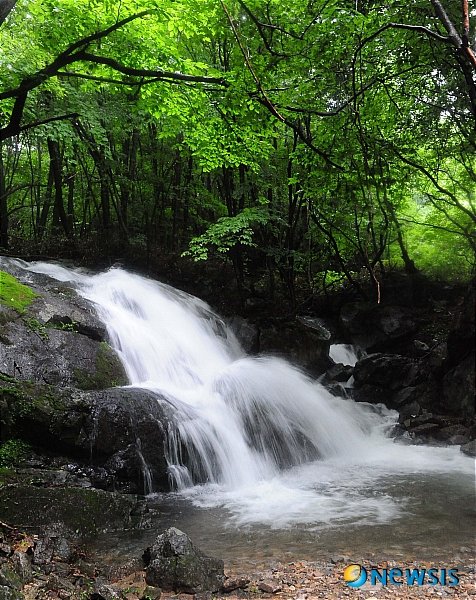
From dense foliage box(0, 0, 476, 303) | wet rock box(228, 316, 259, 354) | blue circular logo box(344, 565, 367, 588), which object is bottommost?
blue circular logo box(344, 565, 367, 588)

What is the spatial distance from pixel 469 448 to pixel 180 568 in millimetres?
6680

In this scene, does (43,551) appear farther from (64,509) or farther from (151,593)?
(151,593)

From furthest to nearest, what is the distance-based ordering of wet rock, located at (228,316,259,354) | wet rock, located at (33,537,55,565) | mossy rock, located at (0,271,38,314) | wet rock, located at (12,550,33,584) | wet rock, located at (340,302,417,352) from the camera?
wet rock, located at (340,302,417,352), wet rock, located at (228,316,259,354), mossy rock, located at (0,271,38,314), wet rock, located at (33,537,55,565), wet rock, located at (12,550,33,584)

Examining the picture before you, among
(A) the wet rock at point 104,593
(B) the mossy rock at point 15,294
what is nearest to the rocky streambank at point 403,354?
(B) the mossy rock at point 15,294

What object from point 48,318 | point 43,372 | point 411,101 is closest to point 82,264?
point 48,318

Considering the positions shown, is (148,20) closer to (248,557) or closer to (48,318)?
(48,318)

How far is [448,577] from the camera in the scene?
3830mm

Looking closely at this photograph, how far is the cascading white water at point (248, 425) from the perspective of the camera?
654cm

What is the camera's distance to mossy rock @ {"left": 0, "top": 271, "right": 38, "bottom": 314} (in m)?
8.25

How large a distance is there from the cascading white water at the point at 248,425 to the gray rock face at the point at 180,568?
182 centimetres

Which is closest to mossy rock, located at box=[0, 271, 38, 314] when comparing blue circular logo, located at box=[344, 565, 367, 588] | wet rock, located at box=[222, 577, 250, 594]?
wet rock, located at box=[222, 577, 250, 594]

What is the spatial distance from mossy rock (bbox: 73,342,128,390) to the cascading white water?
402mm

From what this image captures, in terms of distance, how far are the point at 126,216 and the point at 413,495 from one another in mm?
14605

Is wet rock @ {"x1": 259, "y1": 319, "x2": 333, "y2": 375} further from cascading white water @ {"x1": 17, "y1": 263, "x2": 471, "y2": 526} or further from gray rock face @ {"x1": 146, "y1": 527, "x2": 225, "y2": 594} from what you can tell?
gray rock face @ {"x1": 146, "y1": 527, "x2": 225, "y2": 594}
